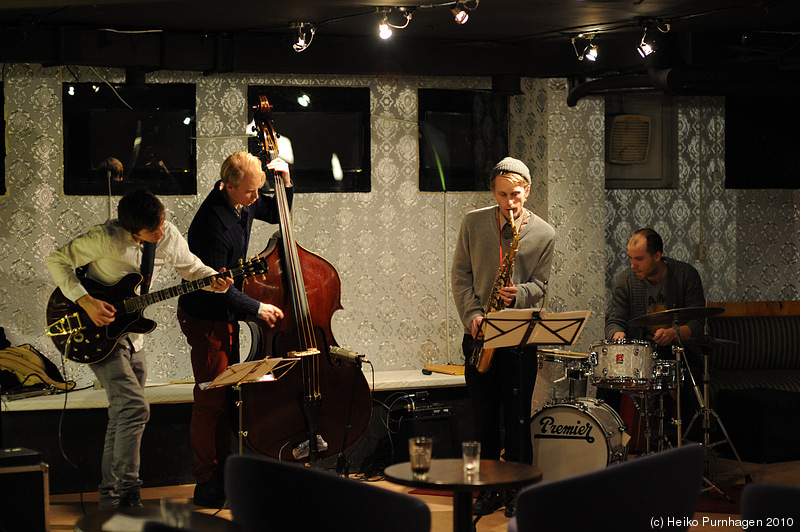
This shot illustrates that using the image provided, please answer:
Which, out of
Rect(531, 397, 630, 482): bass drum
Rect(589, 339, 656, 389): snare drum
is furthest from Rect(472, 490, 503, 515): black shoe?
Rect(589, 339, 656, 389): snare drum

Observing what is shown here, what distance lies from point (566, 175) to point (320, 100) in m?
1.76

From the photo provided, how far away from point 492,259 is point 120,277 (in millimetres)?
1875

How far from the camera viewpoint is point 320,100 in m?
6.47

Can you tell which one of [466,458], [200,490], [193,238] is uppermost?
[193,238]

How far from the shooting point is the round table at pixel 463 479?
10.1 feet

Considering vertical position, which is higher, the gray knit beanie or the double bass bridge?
the gray knit beanie

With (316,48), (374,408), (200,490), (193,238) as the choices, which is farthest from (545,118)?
(200,490)

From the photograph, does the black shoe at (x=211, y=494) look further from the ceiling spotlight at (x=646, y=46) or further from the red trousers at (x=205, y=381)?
the ceiling spotlight at (x=646, y=46)

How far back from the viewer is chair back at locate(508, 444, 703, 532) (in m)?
2.75

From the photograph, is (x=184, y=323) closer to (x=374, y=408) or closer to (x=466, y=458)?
(x=374, y=408)

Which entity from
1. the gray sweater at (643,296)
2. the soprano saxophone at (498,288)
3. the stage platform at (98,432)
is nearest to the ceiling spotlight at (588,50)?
the gray sweater at (643,296)

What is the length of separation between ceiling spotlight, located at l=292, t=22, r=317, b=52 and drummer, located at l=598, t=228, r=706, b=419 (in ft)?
7.64

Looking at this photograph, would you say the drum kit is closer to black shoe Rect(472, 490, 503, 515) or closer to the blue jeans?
black shoe Rect(472, 490, 503, 515)

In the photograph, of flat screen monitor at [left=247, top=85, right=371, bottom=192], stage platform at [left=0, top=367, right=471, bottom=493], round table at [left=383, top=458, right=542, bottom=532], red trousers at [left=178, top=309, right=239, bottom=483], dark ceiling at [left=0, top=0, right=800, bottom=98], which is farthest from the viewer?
flat screen monitor at [left=247, top=85, right=371, bottom=192]
